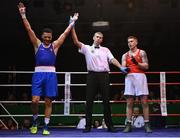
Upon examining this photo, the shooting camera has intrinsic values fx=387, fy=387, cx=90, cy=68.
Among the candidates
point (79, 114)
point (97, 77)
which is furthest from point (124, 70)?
point (79, 114)

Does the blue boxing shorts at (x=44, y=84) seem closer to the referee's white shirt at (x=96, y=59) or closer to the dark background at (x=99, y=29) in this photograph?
the referee's white shirt at (x=96, y=59)

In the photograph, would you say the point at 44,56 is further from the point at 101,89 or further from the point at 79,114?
the point at 79,114

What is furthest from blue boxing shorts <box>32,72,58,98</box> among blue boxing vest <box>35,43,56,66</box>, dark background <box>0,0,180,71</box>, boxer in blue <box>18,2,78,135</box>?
dark background <box>0,0,180,71</box>

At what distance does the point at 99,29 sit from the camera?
27.6ft

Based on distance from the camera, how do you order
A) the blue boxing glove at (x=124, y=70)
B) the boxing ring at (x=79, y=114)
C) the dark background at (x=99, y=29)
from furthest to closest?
1. the dark background at (x=99, y=29)
2. the blue boxing glove at (x=124, y=70)
3. the boxing ring at (x=79, y=114)

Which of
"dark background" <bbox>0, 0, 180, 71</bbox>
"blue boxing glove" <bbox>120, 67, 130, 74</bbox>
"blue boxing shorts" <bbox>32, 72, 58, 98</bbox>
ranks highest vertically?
"dark background" <bbox>0, 0, 180, 71</bbox>

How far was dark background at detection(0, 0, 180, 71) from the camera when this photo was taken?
32.3 ft

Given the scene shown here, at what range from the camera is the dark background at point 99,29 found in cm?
984

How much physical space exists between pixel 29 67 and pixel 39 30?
6.29 ft

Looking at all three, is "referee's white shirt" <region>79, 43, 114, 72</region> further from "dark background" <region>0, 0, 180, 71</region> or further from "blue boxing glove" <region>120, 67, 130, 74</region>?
"dark background" <region>0, 0, 180, 71</region>

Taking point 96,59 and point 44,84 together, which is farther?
point 96,59

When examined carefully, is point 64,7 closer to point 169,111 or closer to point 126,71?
point 169,111

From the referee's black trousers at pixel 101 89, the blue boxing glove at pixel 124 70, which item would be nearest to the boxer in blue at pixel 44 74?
the referee's black trousers at pixel 101 89

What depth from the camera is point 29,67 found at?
12.9 metres
